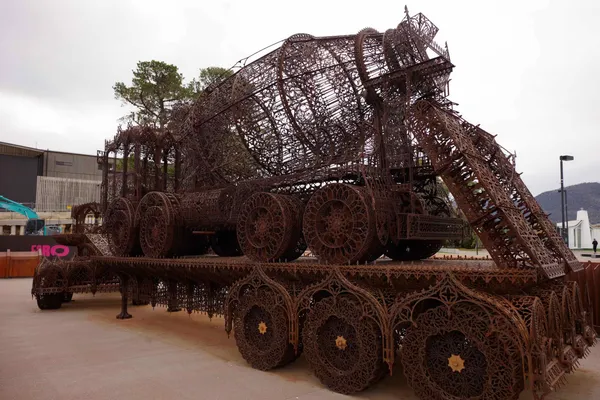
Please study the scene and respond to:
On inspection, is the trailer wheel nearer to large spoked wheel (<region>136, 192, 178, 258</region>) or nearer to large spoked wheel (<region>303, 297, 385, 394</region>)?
large spoked wheel (<region>136, 192, 178, 258</region>)

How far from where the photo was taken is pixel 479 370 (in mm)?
4512

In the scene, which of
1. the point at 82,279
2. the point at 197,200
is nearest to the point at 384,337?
the point at 197,200

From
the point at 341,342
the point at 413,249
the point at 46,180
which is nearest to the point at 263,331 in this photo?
the point at 341,342

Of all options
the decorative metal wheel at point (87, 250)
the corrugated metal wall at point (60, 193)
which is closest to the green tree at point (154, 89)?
the decorative metal wheel at point (87, 250)

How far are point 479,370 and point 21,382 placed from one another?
6.08 metres

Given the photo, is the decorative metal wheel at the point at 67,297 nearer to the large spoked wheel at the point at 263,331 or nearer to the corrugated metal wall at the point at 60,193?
the large spoked wheel at the point at 263,331

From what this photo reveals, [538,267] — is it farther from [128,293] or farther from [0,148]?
[0,148]

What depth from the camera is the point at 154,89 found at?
68.0 ft

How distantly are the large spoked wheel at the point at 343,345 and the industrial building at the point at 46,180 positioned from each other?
4261 centimetres

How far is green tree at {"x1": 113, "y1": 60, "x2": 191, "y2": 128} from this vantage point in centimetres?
2070

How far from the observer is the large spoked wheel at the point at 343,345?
5297 mm

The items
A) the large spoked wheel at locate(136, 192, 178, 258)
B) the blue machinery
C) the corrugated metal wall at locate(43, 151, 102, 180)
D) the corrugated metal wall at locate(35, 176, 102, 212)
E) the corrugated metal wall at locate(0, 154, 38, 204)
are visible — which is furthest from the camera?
the corrugated metal wall at locate(43, 151, 102, 180)

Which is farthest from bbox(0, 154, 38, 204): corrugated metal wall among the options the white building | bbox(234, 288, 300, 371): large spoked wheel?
the white building

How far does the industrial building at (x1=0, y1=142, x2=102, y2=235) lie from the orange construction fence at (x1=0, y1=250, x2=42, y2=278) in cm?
1998
